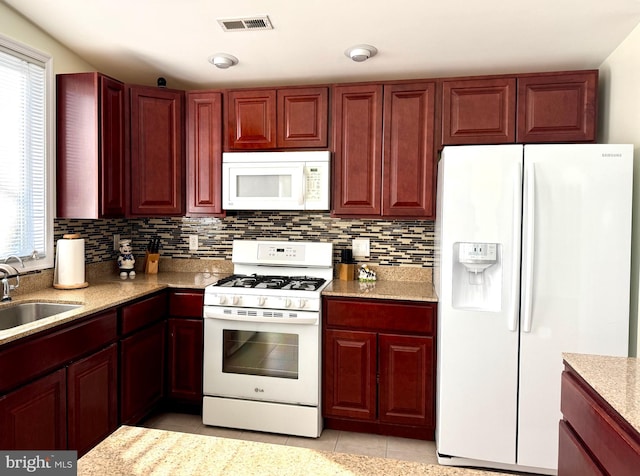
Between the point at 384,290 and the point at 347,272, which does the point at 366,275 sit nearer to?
the point at 347,272

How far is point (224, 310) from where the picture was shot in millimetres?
2664

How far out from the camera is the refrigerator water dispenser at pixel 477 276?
7.41ft

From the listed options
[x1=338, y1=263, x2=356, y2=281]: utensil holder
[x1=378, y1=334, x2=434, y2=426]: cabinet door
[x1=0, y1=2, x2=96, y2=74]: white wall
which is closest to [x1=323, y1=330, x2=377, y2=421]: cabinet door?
[x1=378, y1=334, x2=434, y2=426]: cabinet door

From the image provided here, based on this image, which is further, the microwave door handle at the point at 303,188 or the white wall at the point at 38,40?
the microwave door handle at the point at 303,188

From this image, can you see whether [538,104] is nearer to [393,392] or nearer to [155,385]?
[393,392]

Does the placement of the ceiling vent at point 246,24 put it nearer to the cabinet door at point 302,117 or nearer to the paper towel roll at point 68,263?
the cabinet door at point 302,117

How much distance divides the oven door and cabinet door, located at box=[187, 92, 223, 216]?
0.81 m

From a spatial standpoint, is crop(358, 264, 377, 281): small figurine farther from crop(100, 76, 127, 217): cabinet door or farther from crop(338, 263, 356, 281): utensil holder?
crop(100, 76, 127, 217): cabinet door

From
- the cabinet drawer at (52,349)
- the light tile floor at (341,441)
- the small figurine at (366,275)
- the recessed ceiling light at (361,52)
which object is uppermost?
the recessed ceiling light at (361,52)

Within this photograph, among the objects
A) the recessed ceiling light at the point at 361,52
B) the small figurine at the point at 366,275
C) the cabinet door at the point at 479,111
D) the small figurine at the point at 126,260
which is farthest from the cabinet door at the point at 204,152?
the cabinet door at the point at 479,111

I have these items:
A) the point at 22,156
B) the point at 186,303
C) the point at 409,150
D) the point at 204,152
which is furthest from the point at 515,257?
the point at 22,156

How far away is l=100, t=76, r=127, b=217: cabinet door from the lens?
2.71 meters

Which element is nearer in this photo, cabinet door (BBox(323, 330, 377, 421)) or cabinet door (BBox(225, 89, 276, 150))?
cabinet door (BBox(323, 330, 377, 421))

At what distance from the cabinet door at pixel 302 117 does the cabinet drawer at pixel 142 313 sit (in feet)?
4.36
